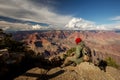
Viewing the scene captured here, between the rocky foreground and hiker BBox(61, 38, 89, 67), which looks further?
hiker BBox(61, 38, 89, 67)

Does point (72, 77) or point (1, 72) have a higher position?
point (1, 72)

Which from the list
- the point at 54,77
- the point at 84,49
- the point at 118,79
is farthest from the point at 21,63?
the point at 118,79

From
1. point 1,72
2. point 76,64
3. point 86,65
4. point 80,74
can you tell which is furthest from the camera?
point 76,64

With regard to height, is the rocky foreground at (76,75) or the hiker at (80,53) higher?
the hiker at (80,53)

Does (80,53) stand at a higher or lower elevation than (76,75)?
higher

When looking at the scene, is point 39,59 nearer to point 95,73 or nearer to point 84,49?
point 84,49

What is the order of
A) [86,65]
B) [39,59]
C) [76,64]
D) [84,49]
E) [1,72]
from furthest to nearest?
[39,59] < [76,64] < [84,49] < [86,65] < [1,72]

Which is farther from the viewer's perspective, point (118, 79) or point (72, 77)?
point (118, 79)

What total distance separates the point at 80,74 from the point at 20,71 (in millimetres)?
4873

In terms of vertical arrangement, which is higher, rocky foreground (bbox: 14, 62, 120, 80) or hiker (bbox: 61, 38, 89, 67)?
hiker (bbox: 61, 38, 89, 67)

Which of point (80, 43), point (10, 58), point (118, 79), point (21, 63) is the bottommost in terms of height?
point (118, 79)

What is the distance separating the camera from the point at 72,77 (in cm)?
952

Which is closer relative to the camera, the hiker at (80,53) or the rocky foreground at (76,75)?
the rocky foreground at (76,75)

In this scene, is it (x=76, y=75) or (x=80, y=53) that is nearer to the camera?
(x=76, y=75)
